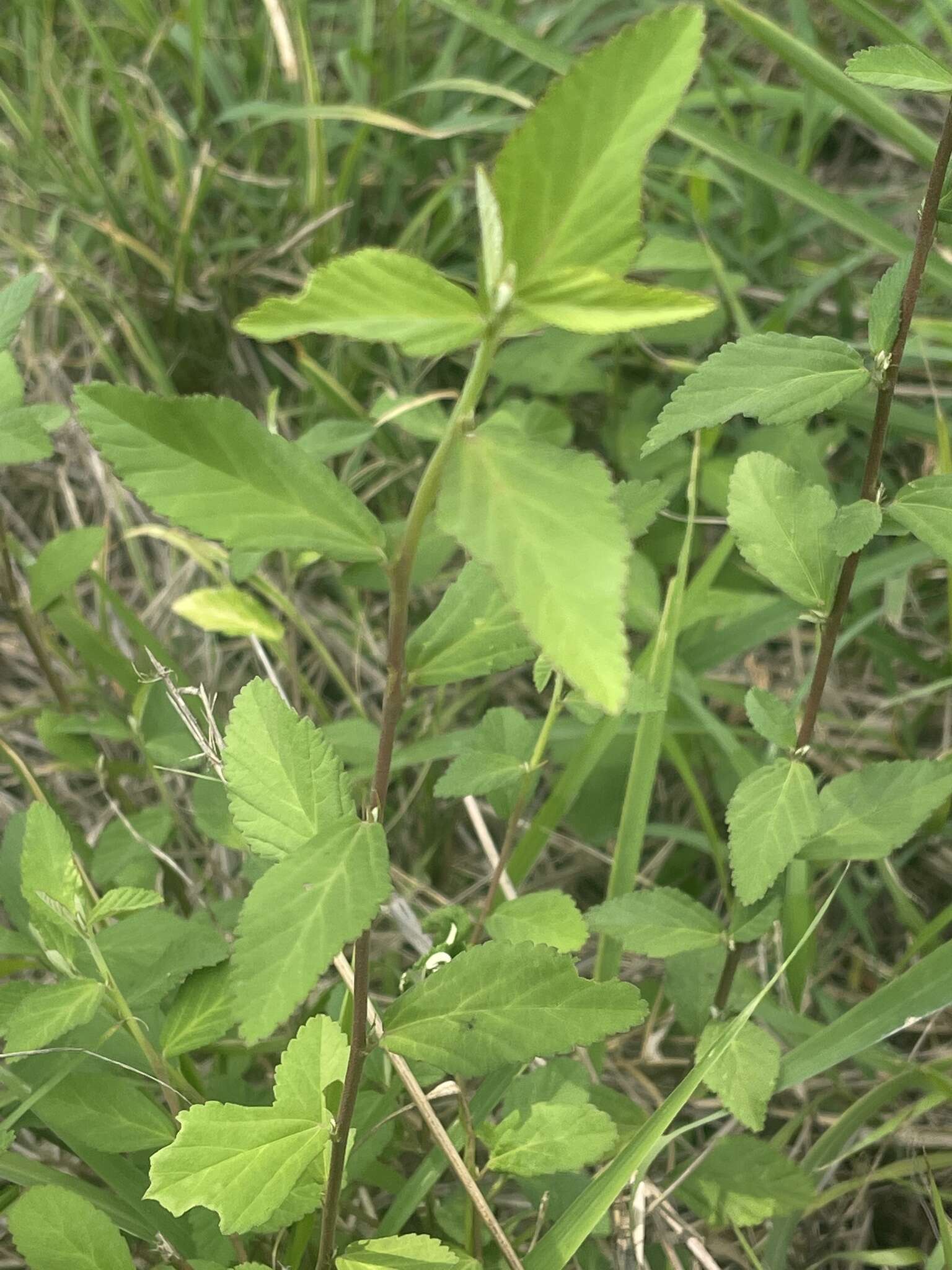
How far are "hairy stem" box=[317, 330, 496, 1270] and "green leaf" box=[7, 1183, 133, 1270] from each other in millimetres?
167

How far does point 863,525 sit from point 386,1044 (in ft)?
1.86

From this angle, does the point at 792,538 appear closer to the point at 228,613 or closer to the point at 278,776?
the point at 278,776

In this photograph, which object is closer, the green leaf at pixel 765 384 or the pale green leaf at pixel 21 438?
the green leaf at pixel 765 384

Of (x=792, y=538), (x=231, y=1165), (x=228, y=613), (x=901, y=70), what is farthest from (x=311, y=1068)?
(x=901, y=70)

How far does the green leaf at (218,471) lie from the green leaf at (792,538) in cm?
48

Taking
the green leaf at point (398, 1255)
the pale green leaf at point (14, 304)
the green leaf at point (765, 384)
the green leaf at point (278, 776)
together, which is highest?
the green leaf at point (765, 384)

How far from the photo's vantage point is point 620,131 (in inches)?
19.4

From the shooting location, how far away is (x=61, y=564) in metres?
1.35

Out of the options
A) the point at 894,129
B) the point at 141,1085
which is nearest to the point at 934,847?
the point at 894,129

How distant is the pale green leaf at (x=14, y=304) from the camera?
110cm

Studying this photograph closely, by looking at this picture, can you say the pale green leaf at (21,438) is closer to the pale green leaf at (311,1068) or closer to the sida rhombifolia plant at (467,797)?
the sida rhombifolia plant at (467,797)

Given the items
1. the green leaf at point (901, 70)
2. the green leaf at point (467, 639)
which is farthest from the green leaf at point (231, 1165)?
the green leaf at point (901, 70)

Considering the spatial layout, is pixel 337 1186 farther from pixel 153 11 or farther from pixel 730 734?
pixel 153 11

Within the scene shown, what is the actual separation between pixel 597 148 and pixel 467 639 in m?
0.33
